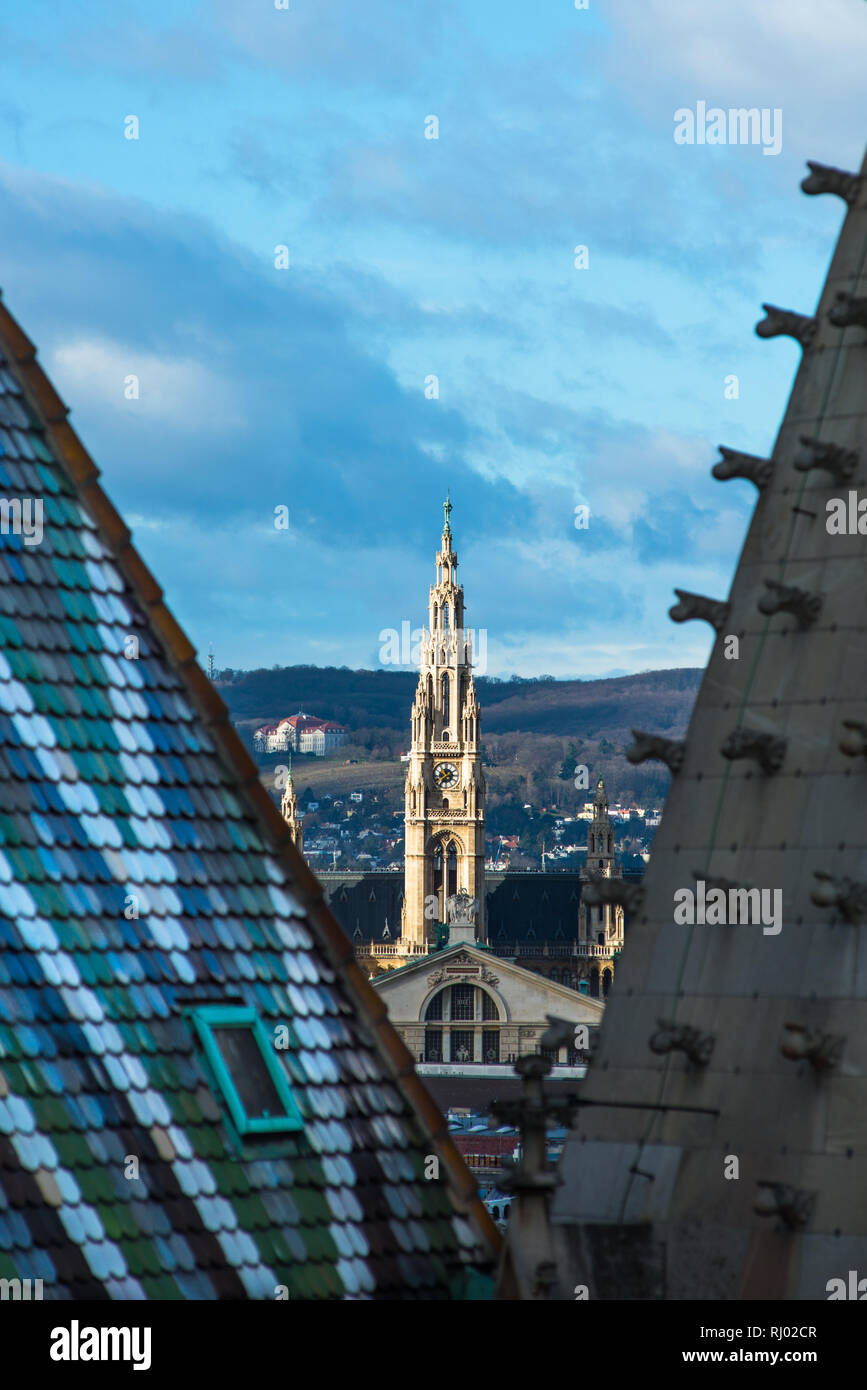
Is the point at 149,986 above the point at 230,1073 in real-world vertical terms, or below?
above

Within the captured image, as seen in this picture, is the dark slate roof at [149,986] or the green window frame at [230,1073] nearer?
the dark slate roof at [149,986]

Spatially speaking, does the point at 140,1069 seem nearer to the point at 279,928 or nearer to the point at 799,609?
the point at 279,928

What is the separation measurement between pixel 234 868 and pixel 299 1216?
1950 millimetres

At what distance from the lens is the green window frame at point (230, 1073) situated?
1204cm

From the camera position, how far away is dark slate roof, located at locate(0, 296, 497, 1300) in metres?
11.4

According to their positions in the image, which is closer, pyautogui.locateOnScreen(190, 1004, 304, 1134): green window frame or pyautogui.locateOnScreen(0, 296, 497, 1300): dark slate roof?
→ pyautogui.locateOnScreen(0, 296, 497, 1300): dark slate roof

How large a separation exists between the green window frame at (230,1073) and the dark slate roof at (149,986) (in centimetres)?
8

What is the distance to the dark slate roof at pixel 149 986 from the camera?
11.4m

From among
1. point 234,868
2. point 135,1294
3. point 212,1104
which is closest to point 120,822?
point 234,868

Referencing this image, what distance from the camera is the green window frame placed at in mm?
12039

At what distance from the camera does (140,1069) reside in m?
11.8

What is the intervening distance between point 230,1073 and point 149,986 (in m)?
0.60

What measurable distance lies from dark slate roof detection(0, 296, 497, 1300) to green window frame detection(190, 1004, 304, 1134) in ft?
0.27

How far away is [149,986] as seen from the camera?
12.1 m
